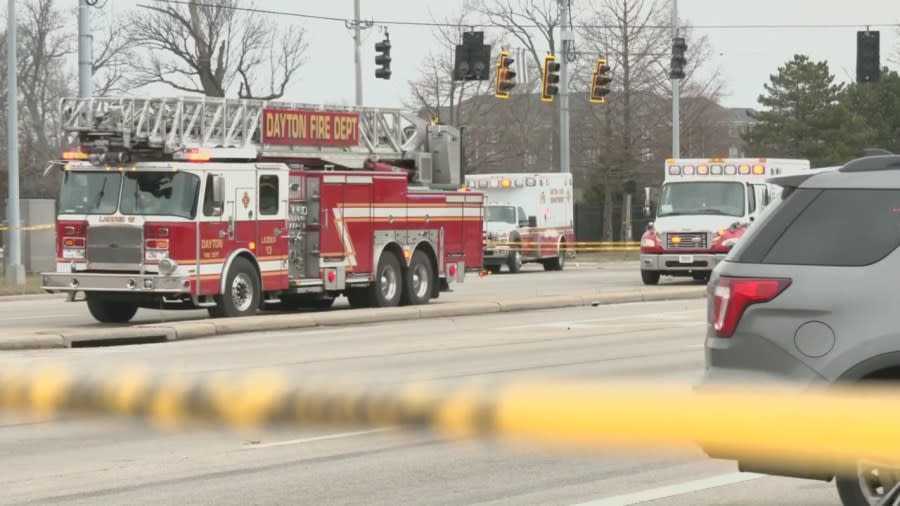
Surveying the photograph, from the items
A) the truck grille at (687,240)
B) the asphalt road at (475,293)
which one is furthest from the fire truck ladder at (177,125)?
the truck grille at (687,240)

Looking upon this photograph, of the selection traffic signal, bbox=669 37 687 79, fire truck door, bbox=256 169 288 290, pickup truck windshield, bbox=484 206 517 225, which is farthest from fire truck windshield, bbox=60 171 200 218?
traffic signal, bbox=669 37 687 79

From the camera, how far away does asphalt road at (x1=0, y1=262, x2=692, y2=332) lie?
22922mm

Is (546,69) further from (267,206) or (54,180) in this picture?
(54,180)

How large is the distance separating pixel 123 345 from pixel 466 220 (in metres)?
8.96

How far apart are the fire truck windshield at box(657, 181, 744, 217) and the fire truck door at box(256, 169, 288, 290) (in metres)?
11.5

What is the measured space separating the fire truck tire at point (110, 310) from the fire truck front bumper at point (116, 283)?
1.91 feet

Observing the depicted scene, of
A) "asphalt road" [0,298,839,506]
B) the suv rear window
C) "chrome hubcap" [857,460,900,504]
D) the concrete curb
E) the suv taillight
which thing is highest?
the suv rear window

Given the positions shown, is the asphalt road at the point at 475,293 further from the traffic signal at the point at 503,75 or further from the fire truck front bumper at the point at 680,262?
the traffic signal at the point at 503,75

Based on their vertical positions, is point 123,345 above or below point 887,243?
below

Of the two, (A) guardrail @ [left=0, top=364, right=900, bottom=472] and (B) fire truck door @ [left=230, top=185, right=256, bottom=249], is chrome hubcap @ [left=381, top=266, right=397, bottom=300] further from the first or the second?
(A) guardrail @ [left=0, top=364, right=900, bottom=472]

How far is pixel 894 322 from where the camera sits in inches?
265

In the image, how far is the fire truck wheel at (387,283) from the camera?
2498 centimetres

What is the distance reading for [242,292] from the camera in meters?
22.5

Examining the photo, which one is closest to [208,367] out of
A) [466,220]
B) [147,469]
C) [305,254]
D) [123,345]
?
[123,345]
